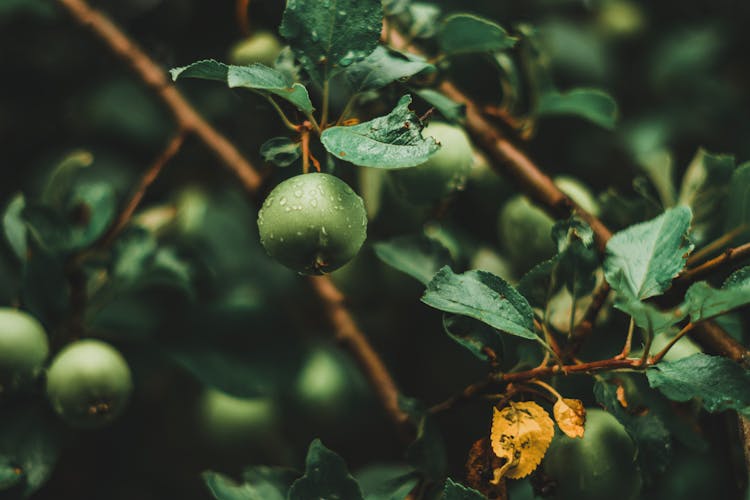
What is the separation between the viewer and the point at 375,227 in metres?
0.94

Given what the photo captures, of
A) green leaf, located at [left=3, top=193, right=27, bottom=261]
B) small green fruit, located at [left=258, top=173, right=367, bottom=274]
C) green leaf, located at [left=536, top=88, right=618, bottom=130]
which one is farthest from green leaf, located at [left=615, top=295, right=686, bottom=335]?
green leaf, located at [left=3, top=193, right=27, bottom=261]

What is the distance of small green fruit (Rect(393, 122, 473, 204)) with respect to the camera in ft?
2.55

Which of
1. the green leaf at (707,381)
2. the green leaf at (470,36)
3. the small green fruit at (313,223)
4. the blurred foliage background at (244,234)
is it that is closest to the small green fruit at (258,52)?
the blurred foliage background at (244,234)

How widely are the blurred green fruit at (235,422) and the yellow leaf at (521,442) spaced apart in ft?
1.66

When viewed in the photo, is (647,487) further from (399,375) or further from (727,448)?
(399,375)

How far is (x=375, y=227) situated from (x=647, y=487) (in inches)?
17.3

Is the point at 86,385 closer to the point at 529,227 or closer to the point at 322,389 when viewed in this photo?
the point at 322,389

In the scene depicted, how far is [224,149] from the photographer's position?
99 cm

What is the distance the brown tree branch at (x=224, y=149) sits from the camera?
87 centimetres

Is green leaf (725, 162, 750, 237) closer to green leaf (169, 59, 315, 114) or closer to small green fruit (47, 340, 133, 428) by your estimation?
green leaf (169, 59, 315, 114)

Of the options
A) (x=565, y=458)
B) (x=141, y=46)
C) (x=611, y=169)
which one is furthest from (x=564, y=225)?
(x=611, y=169)

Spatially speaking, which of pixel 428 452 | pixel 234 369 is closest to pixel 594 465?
pixel 428 452

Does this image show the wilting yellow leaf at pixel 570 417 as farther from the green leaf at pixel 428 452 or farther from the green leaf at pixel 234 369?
the green leaf at pixel 234 369

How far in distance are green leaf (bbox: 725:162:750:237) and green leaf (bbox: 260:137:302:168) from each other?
1.60ft
